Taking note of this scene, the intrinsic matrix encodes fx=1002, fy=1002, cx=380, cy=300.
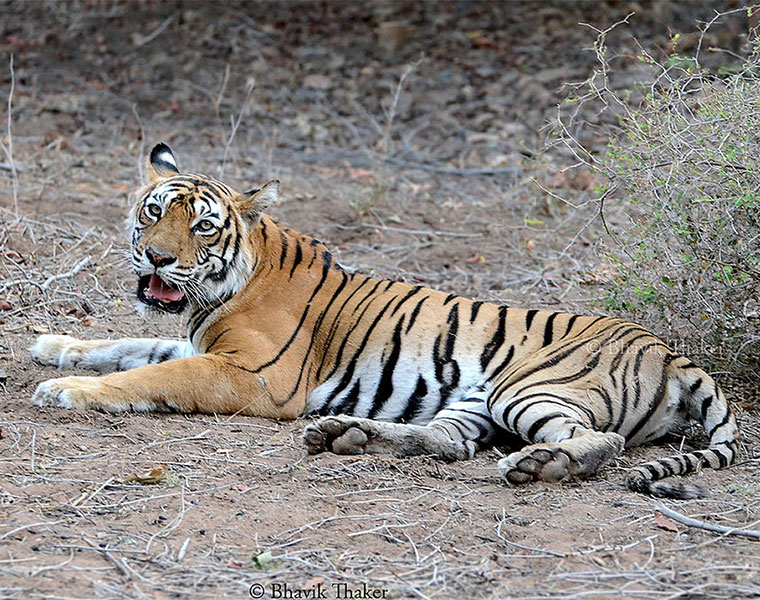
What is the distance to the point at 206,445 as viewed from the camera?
410cm

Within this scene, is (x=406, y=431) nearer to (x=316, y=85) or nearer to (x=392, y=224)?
(x=392, y=224)

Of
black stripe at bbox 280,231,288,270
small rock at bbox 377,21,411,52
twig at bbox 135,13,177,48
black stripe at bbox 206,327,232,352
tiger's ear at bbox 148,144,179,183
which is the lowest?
black stripe at bbox 206,327,232,352

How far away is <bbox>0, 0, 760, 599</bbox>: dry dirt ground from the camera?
3006mm

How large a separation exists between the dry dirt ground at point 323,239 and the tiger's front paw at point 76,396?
7 cm

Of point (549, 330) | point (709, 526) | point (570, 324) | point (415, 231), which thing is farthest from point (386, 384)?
point (415, 231)

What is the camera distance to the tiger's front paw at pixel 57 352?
5125 mm

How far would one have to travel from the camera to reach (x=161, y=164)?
17.5 feet

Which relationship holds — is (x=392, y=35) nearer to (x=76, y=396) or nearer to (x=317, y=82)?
(x=317, y=82)

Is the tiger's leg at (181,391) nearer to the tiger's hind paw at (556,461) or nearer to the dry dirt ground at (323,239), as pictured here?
the dry dirt ground at (323,239)

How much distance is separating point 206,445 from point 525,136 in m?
7.43

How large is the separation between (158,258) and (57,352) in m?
0.90

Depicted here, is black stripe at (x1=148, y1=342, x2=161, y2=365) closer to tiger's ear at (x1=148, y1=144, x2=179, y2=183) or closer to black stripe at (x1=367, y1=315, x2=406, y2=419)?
tiger's ear at (x1=148, y1=144, x2=179, y2=183)

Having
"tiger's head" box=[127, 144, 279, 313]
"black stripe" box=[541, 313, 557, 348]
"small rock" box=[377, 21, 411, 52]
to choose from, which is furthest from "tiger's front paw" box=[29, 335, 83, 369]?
"small rock" box=[377, 21, 411, 52]

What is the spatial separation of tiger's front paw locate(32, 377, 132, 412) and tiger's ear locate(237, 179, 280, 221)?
1184 millimetres
